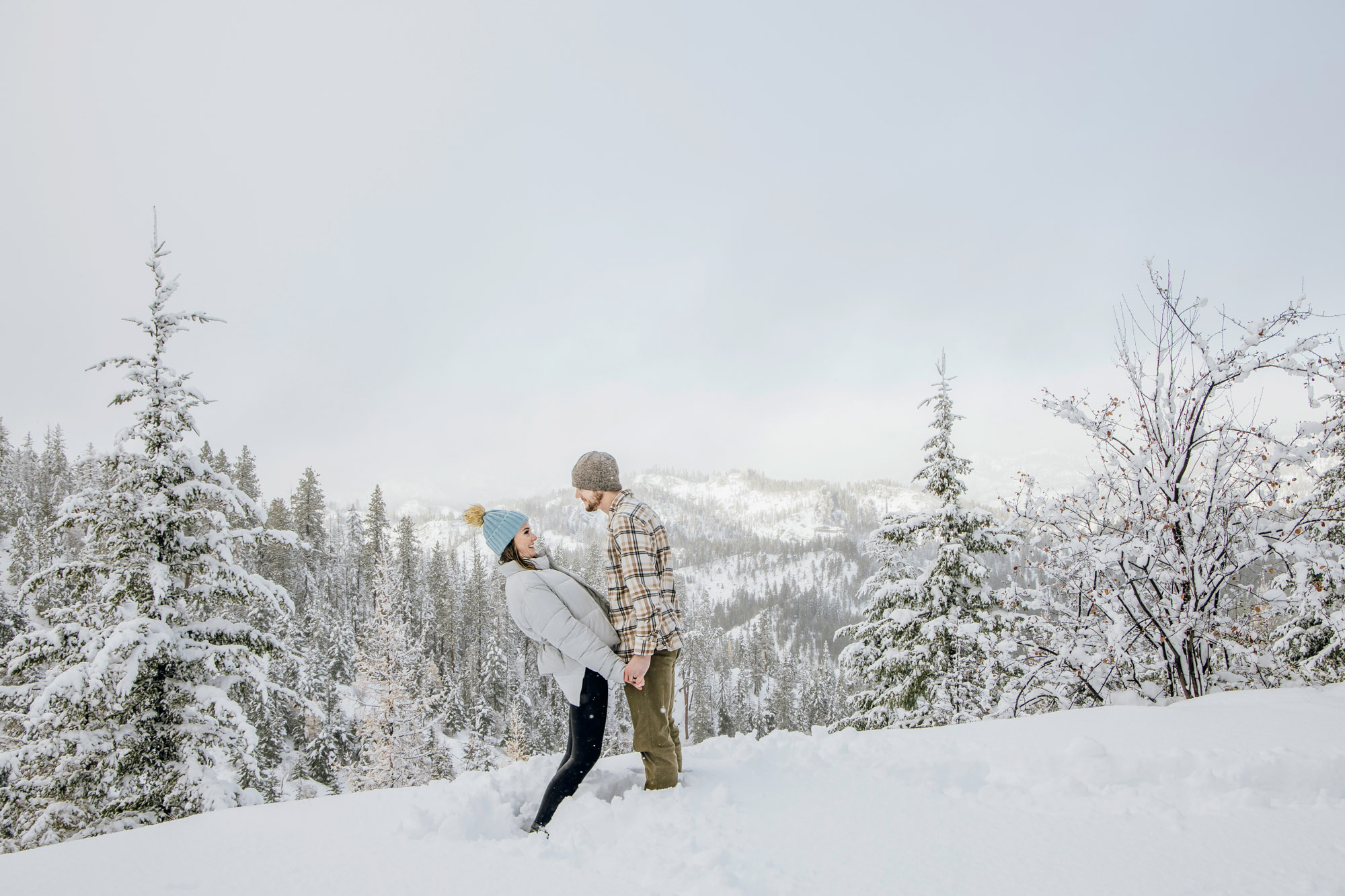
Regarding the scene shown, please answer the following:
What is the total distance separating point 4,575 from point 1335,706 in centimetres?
6286

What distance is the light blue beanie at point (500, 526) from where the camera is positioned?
138 inches

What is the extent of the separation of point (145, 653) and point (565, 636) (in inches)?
295

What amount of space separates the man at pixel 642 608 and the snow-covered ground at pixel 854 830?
287mm

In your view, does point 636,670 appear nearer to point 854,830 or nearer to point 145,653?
point 854,830

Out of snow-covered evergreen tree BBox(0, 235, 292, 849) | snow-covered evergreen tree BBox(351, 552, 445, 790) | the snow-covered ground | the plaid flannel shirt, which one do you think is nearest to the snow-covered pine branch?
the snow-covered ground

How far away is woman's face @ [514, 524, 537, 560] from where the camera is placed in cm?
356

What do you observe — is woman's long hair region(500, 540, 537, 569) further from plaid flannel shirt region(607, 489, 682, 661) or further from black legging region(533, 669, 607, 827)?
black legging region(533, 669, 607, 827)

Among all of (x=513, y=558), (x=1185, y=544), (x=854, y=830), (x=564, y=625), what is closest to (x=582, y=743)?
(x=564, y=625)

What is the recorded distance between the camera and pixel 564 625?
11.1 ft

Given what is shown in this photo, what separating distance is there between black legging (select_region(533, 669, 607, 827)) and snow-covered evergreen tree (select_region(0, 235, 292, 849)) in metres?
6.84

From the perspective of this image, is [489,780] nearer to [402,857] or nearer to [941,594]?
[402,857]

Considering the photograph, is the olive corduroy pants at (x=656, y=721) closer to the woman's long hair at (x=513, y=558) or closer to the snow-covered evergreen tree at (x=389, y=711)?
the woman's long hair at (x=513, y=558)

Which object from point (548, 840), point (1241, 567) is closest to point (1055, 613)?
point (1241, 567)

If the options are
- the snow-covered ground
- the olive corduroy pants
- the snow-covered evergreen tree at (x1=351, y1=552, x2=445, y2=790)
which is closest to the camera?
the snow-covered ground
